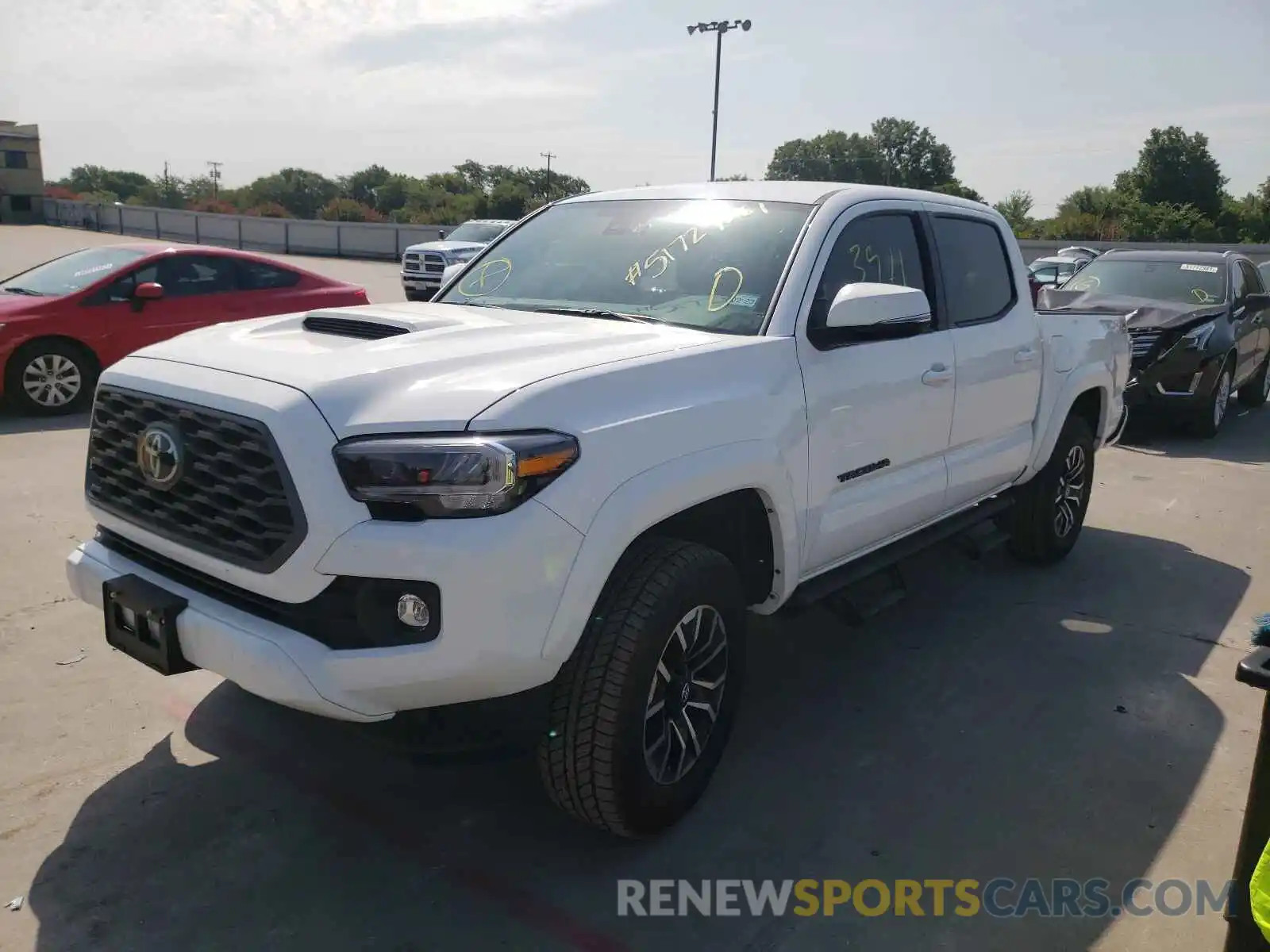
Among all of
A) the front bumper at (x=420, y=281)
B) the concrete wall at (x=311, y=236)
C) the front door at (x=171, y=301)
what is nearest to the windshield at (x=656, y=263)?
the front door at (x=171, y=301)

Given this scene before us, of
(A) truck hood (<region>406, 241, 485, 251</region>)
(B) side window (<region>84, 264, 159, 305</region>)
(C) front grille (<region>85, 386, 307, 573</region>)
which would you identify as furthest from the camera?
(A) truck hood (<region>406, 241, 485, 251</region>)

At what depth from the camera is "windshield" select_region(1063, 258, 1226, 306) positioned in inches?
400

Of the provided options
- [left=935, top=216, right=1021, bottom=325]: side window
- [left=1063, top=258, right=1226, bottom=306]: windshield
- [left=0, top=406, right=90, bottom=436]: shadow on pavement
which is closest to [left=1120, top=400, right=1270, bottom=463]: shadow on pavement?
[left=1063, top=258, right=1226, bottom=306]: windshield

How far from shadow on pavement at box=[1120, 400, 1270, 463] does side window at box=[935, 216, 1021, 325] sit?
505 centimetres

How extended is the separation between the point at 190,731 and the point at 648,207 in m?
2.62

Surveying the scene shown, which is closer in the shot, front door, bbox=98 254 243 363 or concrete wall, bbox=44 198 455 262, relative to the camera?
front door, bbox=98 254 243 363

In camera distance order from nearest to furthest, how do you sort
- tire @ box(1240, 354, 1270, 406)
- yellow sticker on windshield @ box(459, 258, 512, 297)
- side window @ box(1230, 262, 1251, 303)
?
yellow sticker on windshield @ box(459, 258, 512, 297) → side window @ box(1230, 262, 1251, 303) → tire @ box(1240, 354, 1270, 406)

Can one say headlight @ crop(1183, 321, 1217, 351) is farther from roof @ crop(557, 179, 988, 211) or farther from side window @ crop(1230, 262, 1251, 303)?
roof @ crop(557, 179, 988, 211)

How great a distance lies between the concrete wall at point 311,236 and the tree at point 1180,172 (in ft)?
92.4

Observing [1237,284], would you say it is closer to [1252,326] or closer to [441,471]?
[1252,326]

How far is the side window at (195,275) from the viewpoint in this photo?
934cm

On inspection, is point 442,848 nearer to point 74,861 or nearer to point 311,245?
point 74,861

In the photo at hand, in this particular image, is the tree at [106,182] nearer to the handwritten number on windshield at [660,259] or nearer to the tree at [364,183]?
the tree at [364,183]

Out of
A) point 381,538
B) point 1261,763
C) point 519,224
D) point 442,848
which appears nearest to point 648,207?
point 519,224
